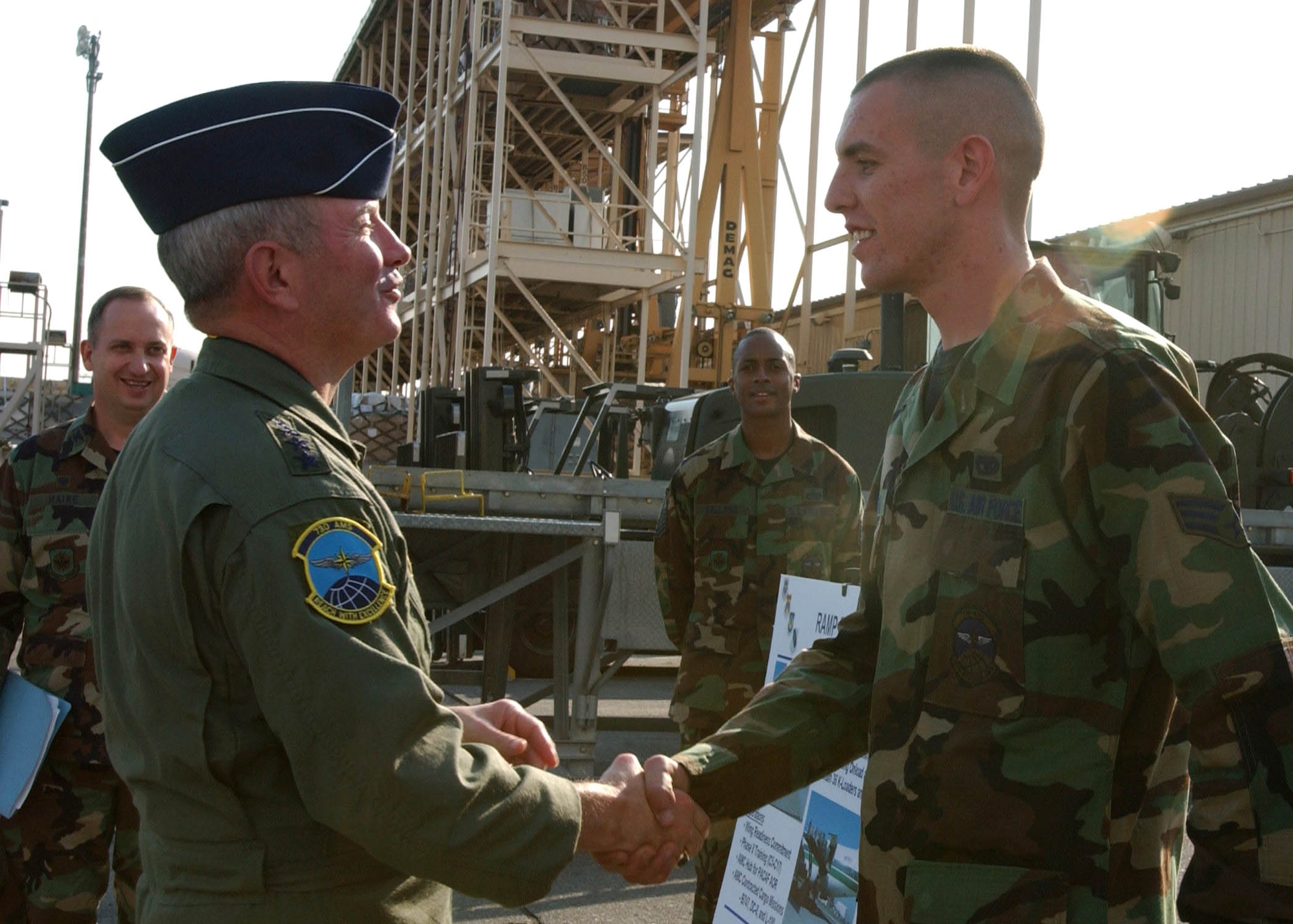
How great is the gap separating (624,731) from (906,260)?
26.1 feet

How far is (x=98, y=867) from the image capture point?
3709mm

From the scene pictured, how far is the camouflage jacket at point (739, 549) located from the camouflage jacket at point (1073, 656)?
306cm

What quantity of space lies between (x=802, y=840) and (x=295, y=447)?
288 cm

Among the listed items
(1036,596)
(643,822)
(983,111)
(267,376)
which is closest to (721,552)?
(643,822)

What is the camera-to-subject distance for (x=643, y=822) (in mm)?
2451

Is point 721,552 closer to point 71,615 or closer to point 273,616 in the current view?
point 71,615

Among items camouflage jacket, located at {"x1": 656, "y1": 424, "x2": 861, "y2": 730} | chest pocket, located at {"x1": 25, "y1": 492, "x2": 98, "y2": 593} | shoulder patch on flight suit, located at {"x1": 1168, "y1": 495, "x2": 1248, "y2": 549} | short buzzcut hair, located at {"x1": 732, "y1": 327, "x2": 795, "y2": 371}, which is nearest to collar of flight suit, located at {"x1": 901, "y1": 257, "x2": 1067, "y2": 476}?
shoulder patch on flight suit, located at {"x1": 1168, "y1": 495, "x2": 1248, "y2": 549}

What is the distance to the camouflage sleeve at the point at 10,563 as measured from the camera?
3.84 m

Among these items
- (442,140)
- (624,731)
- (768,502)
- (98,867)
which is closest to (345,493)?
(98,867)

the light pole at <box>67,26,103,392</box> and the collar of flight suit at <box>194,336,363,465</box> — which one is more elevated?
the light pole at <box>67,26,103,392</box>

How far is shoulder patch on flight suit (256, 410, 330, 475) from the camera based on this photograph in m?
1.82

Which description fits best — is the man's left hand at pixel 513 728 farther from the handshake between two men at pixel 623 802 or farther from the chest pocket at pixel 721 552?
the chest pocket at pixel 721 552

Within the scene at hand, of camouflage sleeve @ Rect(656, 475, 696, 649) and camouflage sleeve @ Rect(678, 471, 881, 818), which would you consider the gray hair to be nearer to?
camouflage sleeve @ Rect(678, 471, 881, 818)

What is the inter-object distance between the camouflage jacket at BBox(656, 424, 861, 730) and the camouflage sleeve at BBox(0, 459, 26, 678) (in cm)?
257
